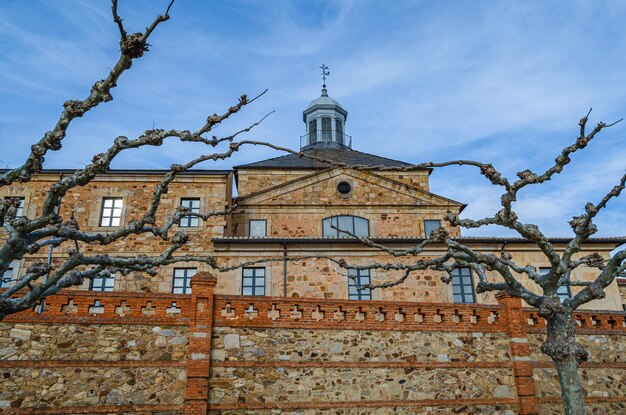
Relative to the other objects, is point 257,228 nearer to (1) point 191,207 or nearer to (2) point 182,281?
(1) point 191,207

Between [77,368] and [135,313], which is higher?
[135,313]

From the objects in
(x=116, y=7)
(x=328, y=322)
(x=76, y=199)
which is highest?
(x=76, y=199)

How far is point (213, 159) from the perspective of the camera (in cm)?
714

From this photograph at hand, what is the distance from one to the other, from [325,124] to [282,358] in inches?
879

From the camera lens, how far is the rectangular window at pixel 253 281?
19578mm

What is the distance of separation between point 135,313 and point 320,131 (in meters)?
22.4

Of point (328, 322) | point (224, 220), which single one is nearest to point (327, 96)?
point (224, 220)

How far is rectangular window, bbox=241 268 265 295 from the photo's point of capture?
64.2ft

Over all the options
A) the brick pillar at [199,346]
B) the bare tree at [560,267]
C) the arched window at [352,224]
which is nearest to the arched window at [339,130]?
the arched window at [352,224]

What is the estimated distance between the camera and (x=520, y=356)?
1398 cm

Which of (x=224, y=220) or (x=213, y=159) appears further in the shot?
(x=224, y=220)

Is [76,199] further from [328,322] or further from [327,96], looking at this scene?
[327,96]

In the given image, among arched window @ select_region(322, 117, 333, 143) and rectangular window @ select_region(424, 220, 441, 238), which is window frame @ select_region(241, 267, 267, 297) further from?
arched window @ select_region(322, 117, 333, 143)

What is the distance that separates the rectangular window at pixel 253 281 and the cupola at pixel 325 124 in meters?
13.9
